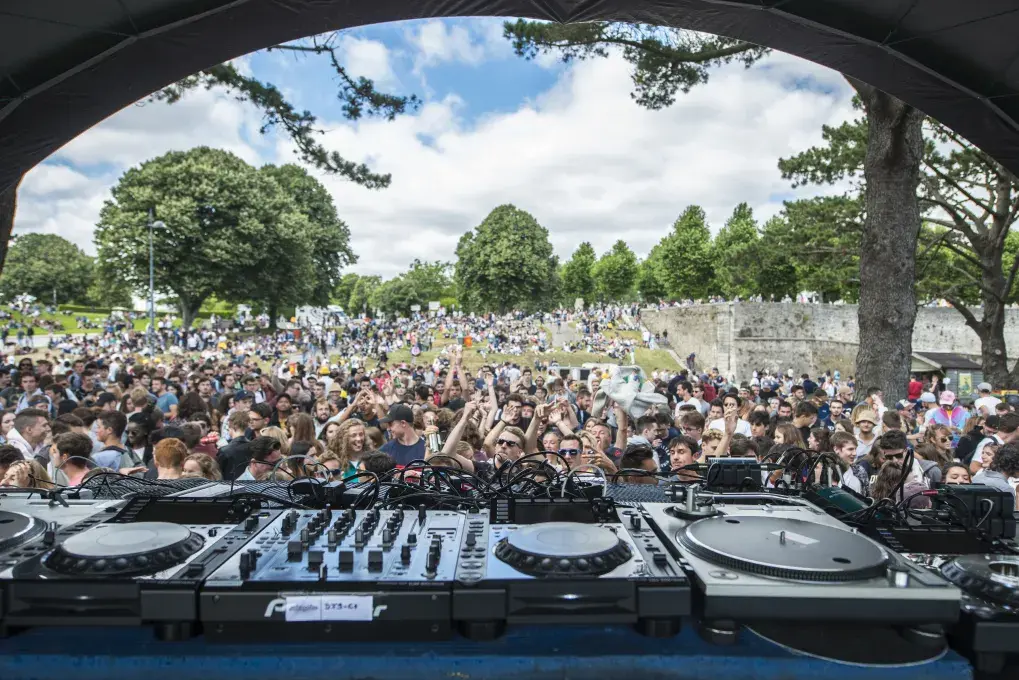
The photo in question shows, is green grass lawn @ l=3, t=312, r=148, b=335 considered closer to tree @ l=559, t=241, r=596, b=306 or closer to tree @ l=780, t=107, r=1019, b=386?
tree @ l=780, t=107, r=1019, b=386

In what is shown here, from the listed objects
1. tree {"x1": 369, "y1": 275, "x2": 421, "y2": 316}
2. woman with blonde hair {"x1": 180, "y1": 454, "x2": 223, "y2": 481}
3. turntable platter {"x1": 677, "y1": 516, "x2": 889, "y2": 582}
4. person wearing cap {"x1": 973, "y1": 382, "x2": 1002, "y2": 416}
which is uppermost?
tree {"x1": 369, "y1": 275, "x2": 421, "y2": 316}

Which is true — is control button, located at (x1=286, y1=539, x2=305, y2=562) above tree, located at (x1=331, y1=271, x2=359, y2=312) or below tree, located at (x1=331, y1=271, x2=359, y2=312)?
below

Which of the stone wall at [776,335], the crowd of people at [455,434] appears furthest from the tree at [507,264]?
the crowd of people at [455,434]

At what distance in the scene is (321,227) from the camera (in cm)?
5884

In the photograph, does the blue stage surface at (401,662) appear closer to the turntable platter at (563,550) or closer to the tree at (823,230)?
the turntable platter at (563,550)

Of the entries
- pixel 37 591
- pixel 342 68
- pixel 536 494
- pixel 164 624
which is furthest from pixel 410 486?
pixel 342 68

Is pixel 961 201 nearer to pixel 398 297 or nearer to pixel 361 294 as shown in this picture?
pixel 398 297

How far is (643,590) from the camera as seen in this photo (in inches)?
61.1

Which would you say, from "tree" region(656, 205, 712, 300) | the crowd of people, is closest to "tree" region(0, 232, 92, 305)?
"tree" region(656, 205, 712, 300)

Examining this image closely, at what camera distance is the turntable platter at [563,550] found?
159cm

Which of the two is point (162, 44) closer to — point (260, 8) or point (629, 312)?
point (260, 8)

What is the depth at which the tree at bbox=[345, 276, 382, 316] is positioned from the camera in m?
123

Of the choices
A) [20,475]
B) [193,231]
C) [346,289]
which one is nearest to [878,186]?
[20,475]

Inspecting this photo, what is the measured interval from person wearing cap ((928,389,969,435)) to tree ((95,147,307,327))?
41.1 meters
